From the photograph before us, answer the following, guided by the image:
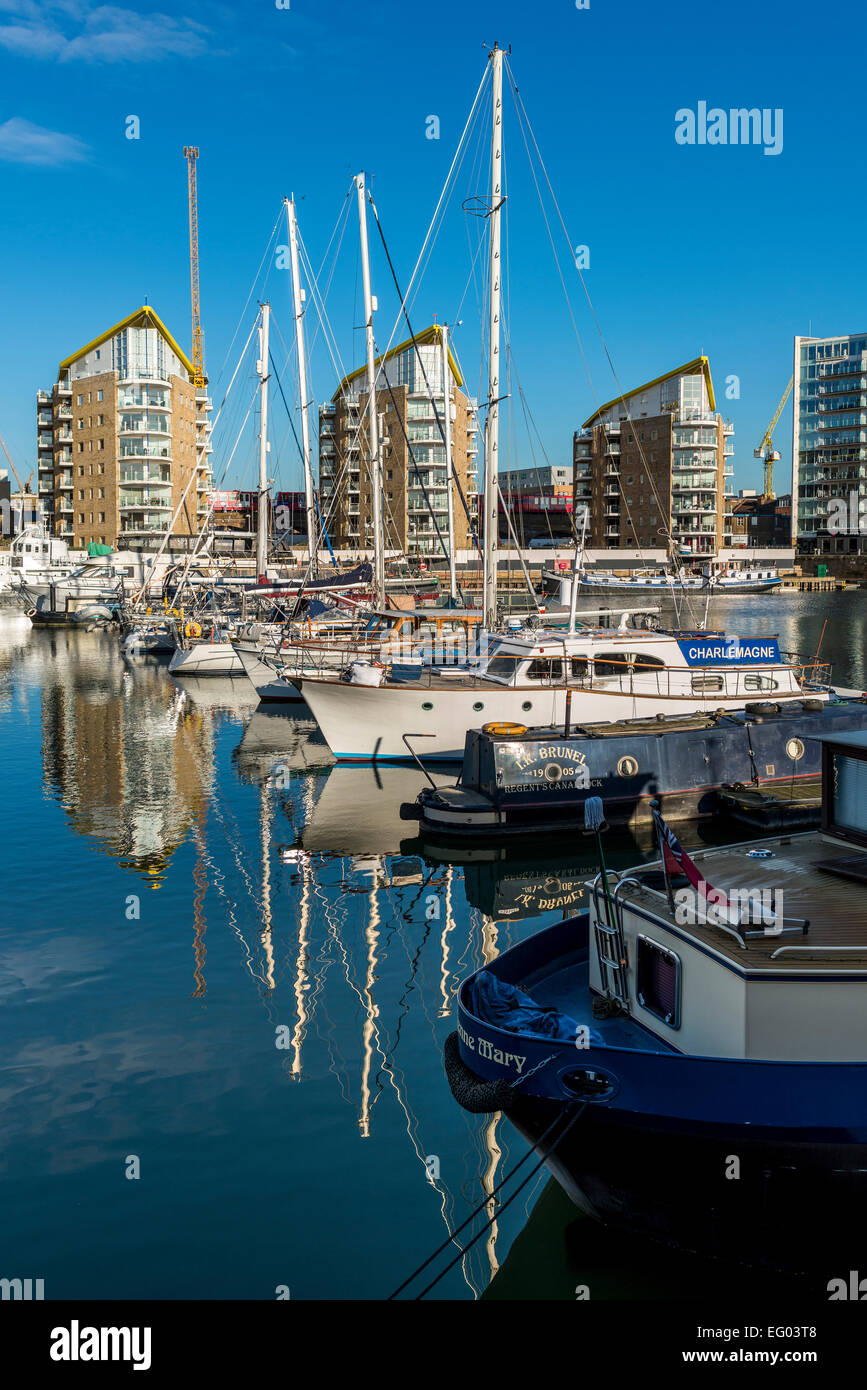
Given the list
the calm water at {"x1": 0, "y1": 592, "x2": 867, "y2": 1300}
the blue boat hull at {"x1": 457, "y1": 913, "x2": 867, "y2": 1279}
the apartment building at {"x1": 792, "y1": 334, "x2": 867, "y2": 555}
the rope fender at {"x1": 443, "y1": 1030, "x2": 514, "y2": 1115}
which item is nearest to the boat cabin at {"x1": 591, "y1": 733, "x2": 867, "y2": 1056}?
the blue boat hull at {"x1": 457, "y1": 913, "x2": 867, "y2": 1279}

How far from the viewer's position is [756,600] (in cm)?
11775

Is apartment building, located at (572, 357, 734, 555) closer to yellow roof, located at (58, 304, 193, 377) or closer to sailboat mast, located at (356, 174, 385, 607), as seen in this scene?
yellow roof, located at (58, 304, 193, 377)

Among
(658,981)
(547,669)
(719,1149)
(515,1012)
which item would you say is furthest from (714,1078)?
(547,669)

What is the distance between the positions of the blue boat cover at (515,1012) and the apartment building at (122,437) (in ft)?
344

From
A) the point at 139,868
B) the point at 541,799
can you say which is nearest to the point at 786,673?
the point at 541,799

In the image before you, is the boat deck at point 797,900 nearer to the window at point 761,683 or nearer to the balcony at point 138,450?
Answer: the window at point 761,683

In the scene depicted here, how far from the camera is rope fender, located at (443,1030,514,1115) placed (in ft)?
31.0

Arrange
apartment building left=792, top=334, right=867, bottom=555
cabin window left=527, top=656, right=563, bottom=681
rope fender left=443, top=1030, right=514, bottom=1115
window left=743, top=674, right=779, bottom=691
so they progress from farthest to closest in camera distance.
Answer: apartment building left=792, top=334, right=867, bottom=555
window left=743, top=674, right=779, bottom=691
cabin window left=527, top=656, right=563, bottom=681
rope fender left=443, top=1030, right=514, bottom=1115

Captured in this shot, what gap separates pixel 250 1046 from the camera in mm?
12898

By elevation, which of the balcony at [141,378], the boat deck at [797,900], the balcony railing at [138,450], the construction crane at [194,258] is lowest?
the boat deck at [797,900]

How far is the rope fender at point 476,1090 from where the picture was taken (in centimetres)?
946

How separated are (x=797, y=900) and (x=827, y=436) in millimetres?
164204

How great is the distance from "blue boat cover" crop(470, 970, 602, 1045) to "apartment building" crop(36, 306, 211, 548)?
104912mm

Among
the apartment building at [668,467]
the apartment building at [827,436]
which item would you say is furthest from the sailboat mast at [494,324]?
the apartment building at [827,436]
